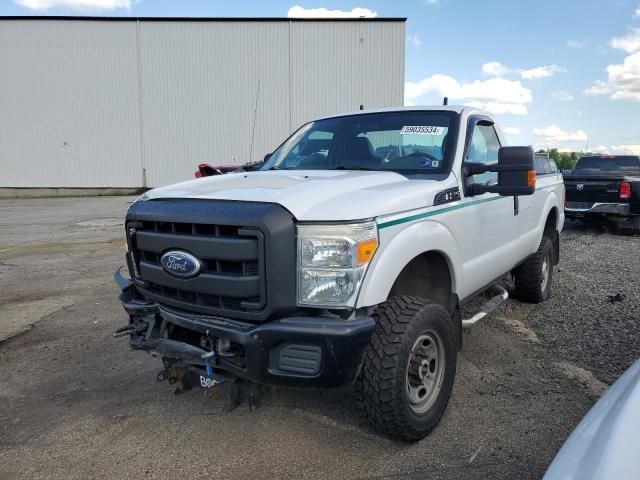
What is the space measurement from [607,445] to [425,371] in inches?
63.9

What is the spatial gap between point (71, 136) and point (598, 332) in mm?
25267

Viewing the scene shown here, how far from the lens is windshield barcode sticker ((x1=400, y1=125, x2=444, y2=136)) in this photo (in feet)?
13.0

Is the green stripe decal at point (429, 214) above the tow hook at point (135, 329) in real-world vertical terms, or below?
above

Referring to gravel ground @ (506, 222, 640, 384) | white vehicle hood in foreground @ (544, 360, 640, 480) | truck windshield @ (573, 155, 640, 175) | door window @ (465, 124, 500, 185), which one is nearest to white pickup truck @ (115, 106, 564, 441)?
door window @ (465, 124, 500, 185)

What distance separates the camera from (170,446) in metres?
3.12

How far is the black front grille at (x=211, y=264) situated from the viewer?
8.82ft

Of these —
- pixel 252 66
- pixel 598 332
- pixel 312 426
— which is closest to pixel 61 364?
pixel 312 426

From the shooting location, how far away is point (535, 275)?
5707mm

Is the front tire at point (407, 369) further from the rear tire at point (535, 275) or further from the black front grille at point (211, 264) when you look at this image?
the rear tire at point (535, 275)

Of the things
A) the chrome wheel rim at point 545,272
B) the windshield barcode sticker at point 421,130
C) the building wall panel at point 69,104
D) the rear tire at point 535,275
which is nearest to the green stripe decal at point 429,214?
the windshield barcode sticker at point 421,130

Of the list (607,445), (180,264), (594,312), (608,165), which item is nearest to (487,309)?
(594,312)

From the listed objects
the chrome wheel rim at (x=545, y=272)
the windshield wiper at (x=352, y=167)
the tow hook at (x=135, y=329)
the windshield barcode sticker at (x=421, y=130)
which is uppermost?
the windshield barcode sticker at (x=421, y=130)

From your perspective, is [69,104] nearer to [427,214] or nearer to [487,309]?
[487,309]

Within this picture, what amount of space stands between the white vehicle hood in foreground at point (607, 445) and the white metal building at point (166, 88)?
23.0m
